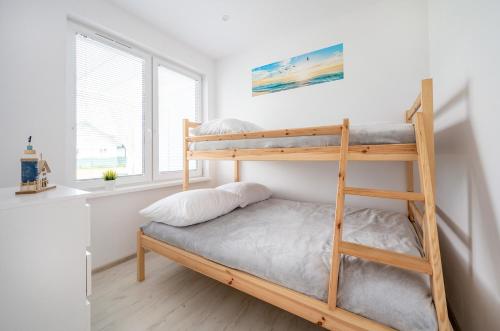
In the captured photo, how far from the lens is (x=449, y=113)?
136 centimetres

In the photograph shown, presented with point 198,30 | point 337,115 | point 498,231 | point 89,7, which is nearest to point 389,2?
point 337,115

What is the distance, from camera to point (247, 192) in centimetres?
214

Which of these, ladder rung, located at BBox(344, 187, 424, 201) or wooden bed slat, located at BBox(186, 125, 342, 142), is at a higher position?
wooden bed slat, located at BBox(186, 125, 342, 142)

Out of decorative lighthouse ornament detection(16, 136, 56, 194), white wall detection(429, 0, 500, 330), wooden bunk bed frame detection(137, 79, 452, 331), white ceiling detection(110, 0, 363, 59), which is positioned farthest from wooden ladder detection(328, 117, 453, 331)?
white ceiling detection(110, 0, 363, 59)

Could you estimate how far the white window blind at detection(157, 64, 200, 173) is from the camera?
2518 millimetres

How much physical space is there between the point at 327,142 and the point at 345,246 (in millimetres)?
716

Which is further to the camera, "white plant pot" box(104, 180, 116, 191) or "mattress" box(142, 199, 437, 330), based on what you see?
"white plant pot" box(104, 180, 116, 191)

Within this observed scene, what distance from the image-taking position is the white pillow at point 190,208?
4.97 feet

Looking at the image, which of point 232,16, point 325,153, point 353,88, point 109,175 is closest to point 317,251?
point 325,153

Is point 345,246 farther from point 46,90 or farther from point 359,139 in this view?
point 46,90

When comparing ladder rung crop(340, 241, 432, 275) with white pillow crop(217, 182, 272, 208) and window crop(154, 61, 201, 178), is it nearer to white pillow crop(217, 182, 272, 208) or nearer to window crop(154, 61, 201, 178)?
white pillow crop(217, 182, 272, 208)

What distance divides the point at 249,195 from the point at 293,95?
142 cm

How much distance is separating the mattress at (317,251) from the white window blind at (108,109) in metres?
0.89

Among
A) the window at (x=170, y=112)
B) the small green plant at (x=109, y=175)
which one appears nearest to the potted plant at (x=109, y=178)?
the small green plant at (x=109, y=175)
